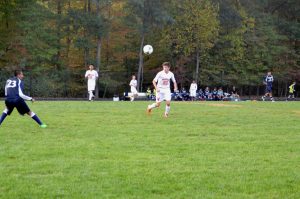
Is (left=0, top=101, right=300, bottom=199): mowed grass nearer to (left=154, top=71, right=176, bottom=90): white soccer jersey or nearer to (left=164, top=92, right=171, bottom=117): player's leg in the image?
(left=164, top=92, right=171, bottom=117): player's leg

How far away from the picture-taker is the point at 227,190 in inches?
237

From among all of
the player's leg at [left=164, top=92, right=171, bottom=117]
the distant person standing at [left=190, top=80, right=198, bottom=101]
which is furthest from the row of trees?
the player's leg at [left=164, top=92, right=171, bottom=117]

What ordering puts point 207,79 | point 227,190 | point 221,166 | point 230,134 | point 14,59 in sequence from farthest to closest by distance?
point 207,79 < point 14,59 < point 230,134 < point 221,166 < point 227,190

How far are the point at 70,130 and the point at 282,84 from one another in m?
44.8

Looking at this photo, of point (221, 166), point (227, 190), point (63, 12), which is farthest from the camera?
point (63, 12)

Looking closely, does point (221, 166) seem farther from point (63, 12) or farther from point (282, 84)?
point (282, 84)

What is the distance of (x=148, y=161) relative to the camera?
773 centimetres

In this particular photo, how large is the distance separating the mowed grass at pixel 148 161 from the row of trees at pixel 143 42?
88.0 ft

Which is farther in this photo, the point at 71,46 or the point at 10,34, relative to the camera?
the point at 71,46

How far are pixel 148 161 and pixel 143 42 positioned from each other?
39.6 m

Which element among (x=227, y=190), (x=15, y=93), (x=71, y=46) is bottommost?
(x=227, y=190)

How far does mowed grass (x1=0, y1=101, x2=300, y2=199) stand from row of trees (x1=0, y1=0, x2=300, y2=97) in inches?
1056

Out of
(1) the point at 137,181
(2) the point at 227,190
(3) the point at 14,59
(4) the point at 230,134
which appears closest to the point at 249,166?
(2) the point at 227,190

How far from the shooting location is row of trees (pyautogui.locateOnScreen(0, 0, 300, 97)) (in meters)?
40.7
